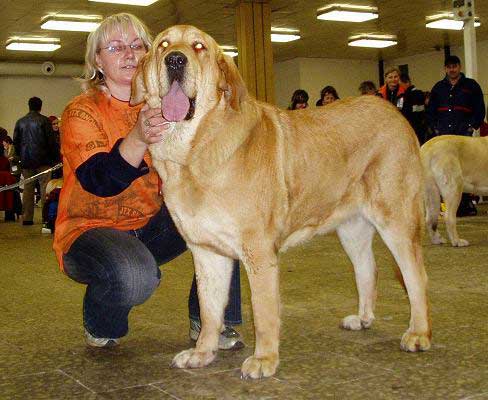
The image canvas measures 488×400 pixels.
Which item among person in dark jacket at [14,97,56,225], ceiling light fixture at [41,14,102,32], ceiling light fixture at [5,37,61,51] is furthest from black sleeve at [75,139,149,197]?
ceiling light fixture at [5,37,61,51]

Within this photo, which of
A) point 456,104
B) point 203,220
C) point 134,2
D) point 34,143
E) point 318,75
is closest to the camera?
point 203,220

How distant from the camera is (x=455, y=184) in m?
7.27

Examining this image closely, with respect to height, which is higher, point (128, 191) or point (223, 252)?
point (128, 191)

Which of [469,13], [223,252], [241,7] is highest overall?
[241,7]

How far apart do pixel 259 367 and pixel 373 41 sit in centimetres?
1666

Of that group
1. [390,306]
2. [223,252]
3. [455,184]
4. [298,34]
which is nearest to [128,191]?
[223,252]

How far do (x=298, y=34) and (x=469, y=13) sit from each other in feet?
24.3

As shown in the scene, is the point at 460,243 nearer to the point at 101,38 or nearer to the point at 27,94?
the point at 101,38

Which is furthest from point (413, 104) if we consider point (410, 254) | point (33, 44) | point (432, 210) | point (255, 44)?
point (33, 44)

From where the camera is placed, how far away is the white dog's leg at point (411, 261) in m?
3.07

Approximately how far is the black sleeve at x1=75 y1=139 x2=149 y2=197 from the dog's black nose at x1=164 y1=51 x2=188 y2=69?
1.63 feet

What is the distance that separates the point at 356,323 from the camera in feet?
11.1

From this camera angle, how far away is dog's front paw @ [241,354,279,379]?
8.71 feet

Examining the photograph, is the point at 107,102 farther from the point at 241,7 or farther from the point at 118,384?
the point at 241,7
